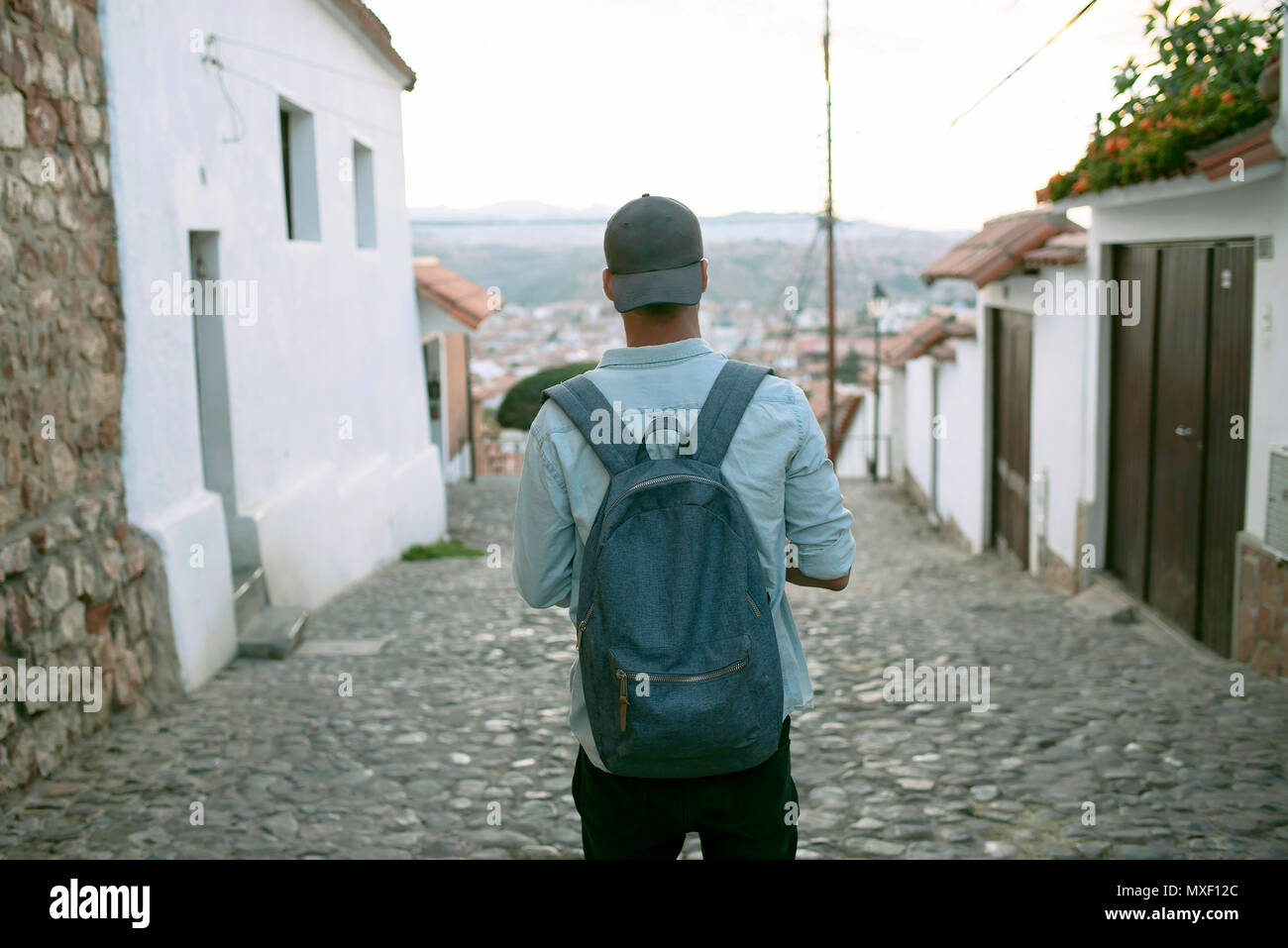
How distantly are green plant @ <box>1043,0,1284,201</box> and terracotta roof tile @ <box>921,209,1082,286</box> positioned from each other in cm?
162

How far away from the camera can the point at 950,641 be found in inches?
272

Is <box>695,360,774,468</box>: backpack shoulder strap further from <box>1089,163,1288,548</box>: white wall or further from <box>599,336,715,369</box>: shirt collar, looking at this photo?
<box>1089,163,1288,548</box>: white wall

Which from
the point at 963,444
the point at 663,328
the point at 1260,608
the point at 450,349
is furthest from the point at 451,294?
the point at 663,328

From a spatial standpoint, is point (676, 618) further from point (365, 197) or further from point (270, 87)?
point (365, 197)

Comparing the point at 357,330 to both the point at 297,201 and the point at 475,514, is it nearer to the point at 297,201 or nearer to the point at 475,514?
the point at 297,201

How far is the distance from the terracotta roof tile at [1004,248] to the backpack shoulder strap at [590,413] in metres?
7.70

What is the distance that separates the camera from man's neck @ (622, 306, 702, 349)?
6.98 feet

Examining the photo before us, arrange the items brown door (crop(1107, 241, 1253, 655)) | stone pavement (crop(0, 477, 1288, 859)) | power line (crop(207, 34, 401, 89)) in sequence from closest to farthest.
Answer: stone pavement (crop(0, 477, 1288, 859))
brown door (crop(1107, 241, 1253, 655))
power line (crop(207, 34, 401, 89))

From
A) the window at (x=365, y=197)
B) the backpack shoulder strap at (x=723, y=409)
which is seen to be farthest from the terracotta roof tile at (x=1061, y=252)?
the backpack shoulder strap at (x=723, y=409)

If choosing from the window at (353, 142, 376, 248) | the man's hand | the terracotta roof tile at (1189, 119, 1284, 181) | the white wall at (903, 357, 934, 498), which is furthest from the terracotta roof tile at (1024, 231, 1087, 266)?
the man's hand

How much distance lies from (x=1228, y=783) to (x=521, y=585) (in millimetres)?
3189
